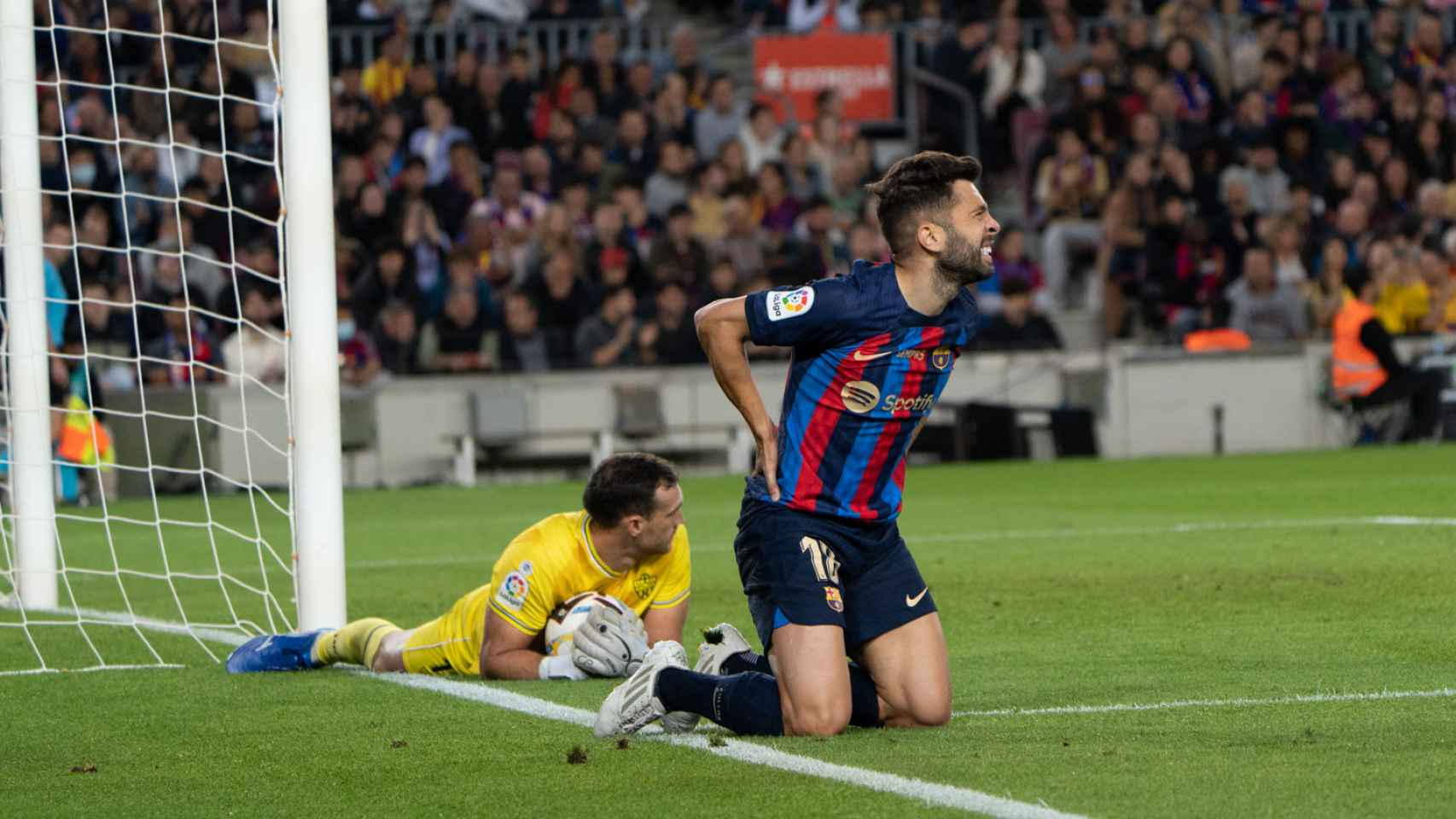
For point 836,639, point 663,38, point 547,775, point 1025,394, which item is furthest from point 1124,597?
point 663,38

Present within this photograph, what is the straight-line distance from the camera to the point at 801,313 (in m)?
5.70

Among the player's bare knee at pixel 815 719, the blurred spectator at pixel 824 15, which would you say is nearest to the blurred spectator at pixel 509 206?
the blurred spectator at pixel 824 15

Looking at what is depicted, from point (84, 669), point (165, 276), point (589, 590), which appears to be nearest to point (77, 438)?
point (165, 276)

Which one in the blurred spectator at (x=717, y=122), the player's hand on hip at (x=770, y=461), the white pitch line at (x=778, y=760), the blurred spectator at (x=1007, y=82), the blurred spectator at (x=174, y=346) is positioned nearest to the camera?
the white pitch line at (x=778, y=760)

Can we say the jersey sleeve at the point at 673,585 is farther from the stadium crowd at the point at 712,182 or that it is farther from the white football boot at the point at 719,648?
the stadium crowd at the point at 712,182

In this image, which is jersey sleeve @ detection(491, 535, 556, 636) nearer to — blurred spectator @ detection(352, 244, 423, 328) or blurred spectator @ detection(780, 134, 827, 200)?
blurred spectator @ detection(352, 244, 423, 328)

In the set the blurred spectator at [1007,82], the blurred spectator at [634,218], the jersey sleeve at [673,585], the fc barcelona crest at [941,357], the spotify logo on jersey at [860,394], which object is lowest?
the jersey sleeve at [673,585]

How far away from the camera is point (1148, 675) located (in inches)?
267

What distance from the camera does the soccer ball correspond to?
7.02m

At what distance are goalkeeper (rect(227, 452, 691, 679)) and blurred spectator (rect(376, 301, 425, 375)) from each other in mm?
12346

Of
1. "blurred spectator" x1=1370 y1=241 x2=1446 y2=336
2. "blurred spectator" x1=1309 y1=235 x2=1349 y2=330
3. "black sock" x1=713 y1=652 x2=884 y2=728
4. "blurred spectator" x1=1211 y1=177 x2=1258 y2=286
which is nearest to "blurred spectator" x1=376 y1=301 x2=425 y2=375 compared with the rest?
"blurred spectator" x1=1211 y1=177 x2=1258 y2=286

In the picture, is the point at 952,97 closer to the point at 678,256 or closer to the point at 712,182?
the point at 712,182

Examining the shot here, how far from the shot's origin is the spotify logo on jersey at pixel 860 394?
5816 millimetres

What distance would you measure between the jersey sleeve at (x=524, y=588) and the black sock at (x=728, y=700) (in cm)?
131
